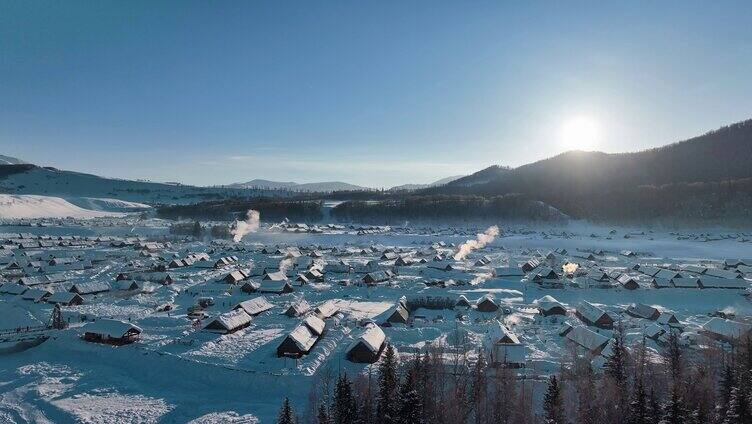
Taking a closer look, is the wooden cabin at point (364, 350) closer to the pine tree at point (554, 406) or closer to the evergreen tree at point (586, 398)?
the evergreen tree at point (586, 398)

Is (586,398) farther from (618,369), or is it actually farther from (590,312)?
(590,312)

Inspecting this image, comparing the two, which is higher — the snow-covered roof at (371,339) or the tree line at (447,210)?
the tree line at (447,210)

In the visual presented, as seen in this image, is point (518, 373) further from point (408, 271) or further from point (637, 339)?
point (408, 271)

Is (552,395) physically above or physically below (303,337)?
above

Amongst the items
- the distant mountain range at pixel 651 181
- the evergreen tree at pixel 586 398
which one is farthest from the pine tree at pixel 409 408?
the distant mountain range at pixel 651 181

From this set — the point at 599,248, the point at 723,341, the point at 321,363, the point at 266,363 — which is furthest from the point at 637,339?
the point at 599,248

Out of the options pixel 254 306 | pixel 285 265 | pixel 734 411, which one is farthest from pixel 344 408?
pixel 285 265
